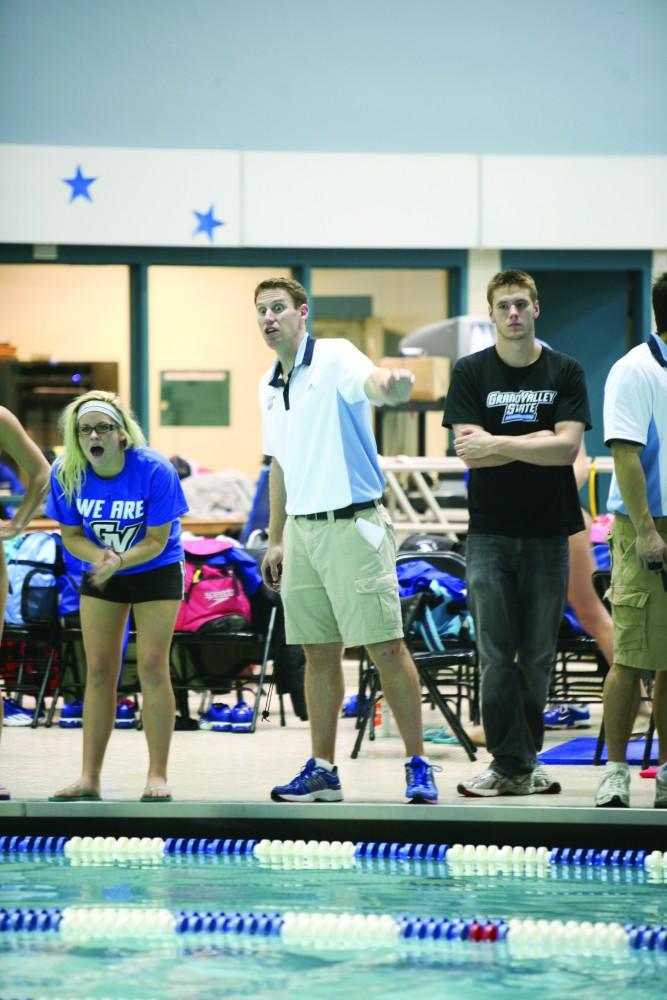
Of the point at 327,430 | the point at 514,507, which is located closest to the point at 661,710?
the point at 514,507

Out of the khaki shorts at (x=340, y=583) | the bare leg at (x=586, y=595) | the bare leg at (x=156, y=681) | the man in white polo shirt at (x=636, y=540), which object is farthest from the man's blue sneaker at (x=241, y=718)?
the man in white polo shirt at (x=636, y=540)

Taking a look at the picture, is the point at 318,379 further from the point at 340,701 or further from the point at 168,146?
the point at 168,146

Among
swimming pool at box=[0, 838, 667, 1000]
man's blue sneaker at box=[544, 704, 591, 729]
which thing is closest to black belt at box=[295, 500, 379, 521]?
swimming pool at box=[0, 838, 667, 1000]

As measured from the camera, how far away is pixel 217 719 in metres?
8.05

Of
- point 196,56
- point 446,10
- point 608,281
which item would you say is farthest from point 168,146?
point 608,281

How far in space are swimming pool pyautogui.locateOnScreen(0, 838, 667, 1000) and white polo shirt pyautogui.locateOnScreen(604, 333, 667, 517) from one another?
1.24 metres

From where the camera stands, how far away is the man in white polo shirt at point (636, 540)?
518cm

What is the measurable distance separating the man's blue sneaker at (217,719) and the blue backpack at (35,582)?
3.05ft

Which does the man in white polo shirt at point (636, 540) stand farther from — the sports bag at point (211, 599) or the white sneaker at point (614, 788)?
the sports bag at point (211, 599)

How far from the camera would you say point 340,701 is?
5621 mm

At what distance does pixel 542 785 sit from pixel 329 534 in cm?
120

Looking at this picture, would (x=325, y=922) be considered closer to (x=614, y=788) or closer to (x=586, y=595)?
(x=614, y=788)

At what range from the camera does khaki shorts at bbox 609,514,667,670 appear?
518 centimetres

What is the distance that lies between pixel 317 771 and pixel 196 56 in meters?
8.94
